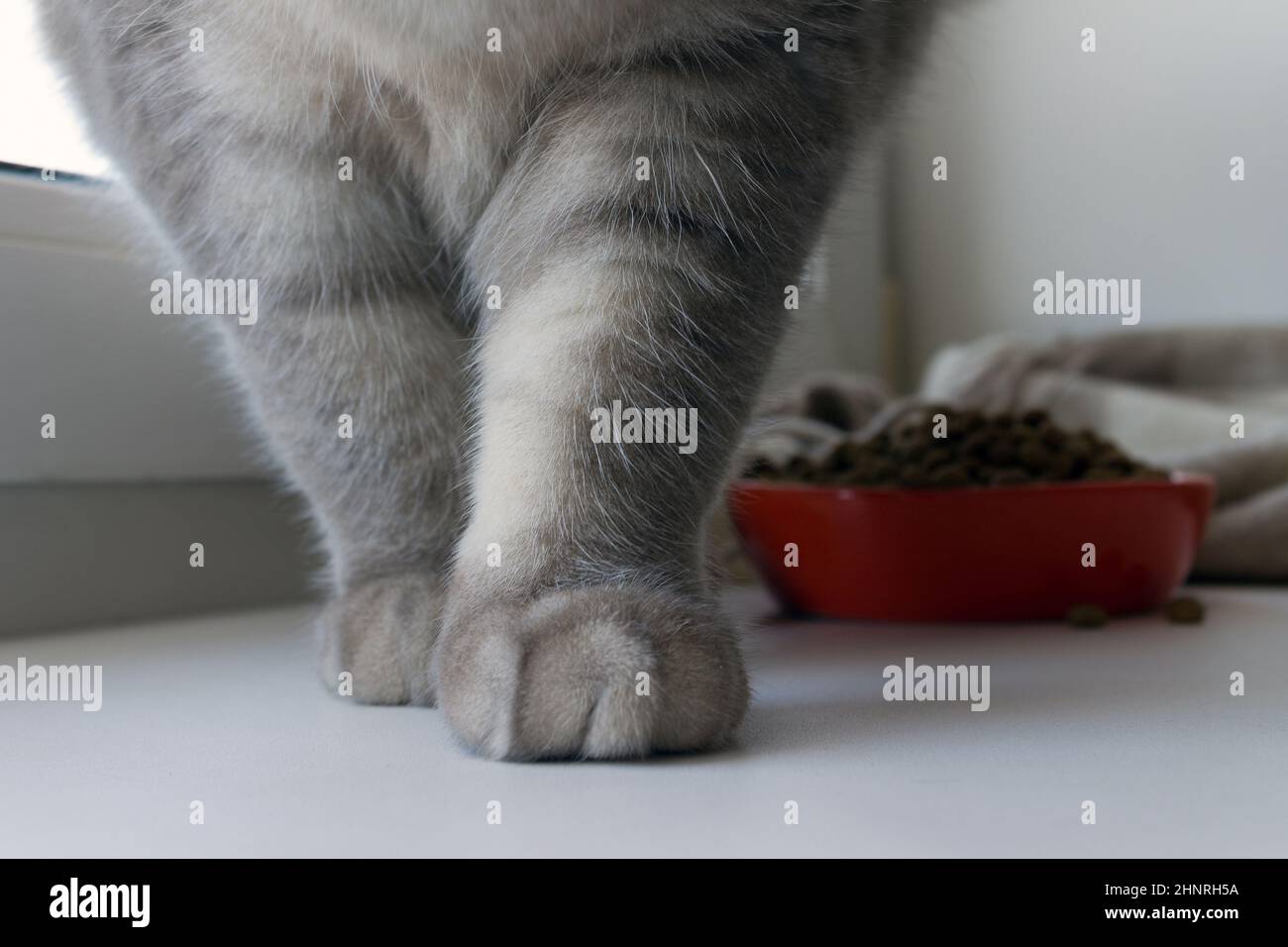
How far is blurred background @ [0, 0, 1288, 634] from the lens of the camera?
1229 millimetres

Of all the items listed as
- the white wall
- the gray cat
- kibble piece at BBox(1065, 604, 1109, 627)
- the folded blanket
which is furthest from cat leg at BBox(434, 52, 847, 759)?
the white wall

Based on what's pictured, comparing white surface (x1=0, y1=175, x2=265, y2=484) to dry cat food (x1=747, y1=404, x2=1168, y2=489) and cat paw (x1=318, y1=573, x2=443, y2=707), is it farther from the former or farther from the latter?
dry cat food (x1=747, y1=404, x2=1168, y2=489)

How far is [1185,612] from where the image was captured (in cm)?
115

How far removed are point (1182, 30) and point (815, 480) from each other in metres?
1.35

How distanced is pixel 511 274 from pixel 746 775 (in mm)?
342

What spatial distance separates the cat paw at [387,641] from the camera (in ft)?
2.77

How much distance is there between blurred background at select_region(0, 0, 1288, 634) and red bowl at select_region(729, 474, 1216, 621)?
175 mm

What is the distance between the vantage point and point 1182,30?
215 cm

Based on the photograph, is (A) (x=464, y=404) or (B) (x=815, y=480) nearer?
(A) (x=464, y=404)

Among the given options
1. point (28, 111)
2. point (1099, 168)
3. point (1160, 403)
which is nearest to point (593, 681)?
point (28, 111)

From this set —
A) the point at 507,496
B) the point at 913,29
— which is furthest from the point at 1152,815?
the point at 913,29

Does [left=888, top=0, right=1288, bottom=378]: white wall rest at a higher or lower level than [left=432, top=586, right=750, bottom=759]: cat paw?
higher

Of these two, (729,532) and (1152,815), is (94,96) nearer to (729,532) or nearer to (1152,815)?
(729,532)

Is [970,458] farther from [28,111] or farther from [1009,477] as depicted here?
[28,111]
